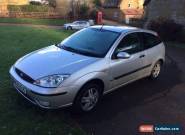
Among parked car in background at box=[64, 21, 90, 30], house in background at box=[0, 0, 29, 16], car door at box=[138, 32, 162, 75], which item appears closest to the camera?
car door at box=[138, 32, 162, 75]

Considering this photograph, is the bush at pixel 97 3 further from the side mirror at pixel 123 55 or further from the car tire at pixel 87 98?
the car tire at pixel 87 98

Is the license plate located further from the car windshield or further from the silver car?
the car windshield

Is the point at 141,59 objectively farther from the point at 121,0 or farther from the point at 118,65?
the point at 121,0

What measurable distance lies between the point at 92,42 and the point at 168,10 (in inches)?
713

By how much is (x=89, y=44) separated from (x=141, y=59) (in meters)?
1.45

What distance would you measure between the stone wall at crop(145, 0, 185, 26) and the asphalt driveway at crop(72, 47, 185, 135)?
14.6 meters

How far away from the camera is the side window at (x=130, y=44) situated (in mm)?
7426

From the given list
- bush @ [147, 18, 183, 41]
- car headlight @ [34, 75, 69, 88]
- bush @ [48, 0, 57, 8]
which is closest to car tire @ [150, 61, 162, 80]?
car headlight @ [34, 75, 69, 88]

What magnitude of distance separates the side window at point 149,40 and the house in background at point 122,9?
4848 centimetres

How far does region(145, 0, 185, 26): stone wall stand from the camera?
75.4ft

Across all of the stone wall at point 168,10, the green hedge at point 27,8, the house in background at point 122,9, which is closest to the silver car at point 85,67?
the stone wall at point 168,10

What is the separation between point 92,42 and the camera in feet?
24.7

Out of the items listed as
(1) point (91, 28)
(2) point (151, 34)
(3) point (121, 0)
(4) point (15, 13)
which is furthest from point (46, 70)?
(3) point (121, 0)

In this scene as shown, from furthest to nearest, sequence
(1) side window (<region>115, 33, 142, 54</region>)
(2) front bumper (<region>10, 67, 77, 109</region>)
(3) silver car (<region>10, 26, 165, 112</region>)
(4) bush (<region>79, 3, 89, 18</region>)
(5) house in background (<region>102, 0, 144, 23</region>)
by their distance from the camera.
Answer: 1. (5) house in background (<region>102, 0, 144, 23</region>)
2. (4) bush (<region>79, 3, 89, 18</region>)
3. (1) side window (<region>115, 33, 142, 54</region>)
4. (3) silver car (<region>10, 26, 165, 112</region>)
5. (2) front bumper (<region>10, 67, 77, 109</region>)
